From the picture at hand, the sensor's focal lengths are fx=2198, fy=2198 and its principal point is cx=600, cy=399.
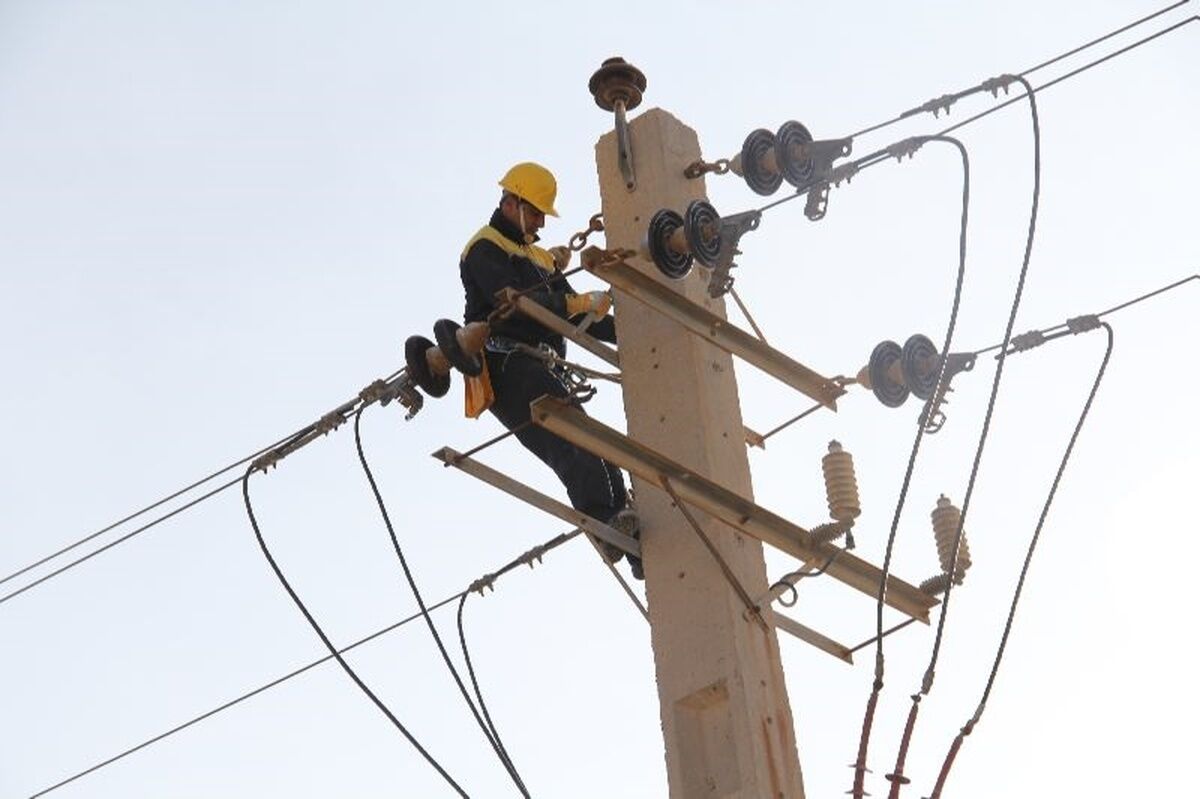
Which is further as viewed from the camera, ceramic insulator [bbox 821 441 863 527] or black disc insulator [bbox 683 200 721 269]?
black disc insulator [bbox 683 200 721 269]

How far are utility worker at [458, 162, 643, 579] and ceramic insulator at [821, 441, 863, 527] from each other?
656mm

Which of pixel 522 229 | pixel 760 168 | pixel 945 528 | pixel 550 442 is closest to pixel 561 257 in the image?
pixel 522 229

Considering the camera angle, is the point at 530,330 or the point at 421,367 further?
the point at 530,330

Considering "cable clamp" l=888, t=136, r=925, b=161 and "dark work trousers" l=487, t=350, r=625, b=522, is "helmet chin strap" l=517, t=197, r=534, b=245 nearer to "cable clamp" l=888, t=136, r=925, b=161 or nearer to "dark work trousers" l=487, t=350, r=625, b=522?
"dark work trousers" l=487, t=350, r=625, b=522

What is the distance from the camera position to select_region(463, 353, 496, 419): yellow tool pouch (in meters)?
8.17

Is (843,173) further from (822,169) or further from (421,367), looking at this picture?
(421,367)

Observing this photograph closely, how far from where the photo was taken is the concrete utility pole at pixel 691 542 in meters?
6.52

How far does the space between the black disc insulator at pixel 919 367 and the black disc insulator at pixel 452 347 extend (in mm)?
1477

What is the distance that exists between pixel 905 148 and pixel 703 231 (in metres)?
0.71

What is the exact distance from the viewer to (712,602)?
22.1 ft

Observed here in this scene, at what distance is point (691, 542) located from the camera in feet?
22.7

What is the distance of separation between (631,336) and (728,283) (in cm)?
38

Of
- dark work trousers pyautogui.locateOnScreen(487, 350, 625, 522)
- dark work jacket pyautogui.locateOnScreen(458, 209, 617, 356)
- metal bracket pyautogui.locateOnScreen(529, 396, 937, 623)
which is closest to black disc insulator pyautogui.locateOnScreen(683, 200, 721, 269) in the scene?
metal bracket pyautogui.locateOnScreen(529, 396, 937, 623)

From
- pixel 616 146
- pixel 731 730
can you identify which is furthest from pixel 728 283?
pixel 731 730
